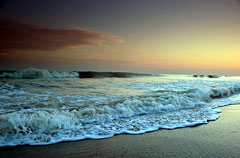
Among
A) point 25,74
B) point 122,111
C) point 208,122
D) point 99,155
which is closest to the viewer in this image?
point 99,155

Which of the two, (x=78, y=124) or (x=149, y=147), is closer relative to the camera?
(x=149, y=147)

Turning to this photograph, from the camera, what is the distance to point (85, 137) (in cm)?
367

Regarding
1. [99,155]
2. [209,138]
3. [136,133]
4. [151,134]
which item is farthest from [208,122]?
[99,155]

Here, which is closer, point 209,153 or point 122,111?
point 209,153

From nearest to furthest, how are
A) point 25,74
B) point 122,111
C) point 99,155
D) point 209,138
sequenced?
point 99,155 → point 209,138 → point 122,111 → point 25,74

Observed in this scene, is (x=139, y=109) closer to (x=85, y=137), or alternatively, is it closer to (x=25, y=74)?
(x=85, y=137)

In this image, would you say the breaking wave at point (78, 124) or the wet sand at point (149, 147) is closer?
the wet sand at point (149, 147)

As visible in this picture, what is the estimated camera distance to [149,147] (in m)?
3.20

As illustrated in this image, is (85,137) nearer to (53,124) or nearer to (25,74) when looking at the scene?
(53,124)

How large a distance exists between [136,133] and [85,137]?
1.29m

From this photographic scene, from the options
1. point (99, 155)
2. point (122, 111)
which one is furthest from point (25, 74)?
point (99, 155)

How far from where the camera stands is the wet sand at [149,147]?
114 inches

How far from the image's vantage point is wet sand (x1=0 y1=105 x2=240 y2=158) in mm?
2885

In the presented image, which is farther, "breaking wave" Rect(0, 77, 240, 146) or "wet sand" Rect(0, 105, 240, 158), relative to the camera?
"breaking wave" Rect(0, 77, 240, 146)
